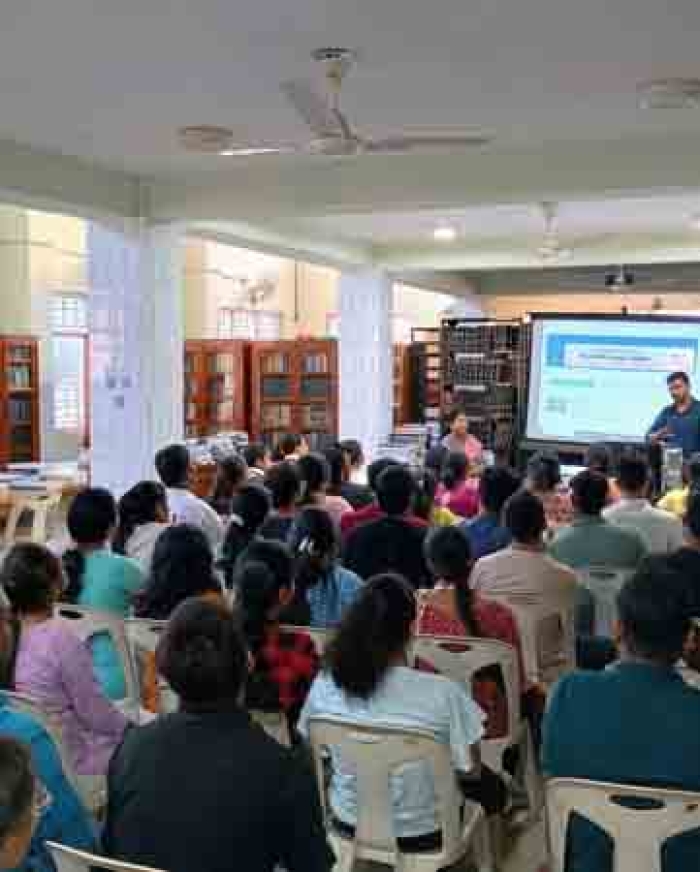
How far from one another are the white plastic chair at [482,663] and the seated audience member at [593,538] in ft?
4.15

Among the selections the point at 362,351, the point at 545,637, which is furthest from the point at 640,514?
the point at 362,351

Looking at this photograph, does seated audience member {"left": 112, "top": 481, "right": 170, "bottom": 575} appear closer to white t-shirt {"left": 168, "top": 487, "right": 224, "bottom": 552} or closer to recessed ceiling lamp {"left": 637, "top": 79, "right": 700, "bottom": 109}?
white t-shirt {"left": 168, "top": 487, "right": 224, "bottom": 552}

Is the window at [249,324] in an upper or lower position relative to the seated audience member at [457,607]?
upper

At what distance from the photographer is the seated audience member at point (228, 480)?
215 inches

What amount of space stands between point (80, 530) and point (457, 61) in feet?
8.33

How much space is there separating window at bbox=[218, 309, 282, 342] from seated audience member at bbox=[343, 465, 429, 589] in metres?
9.93

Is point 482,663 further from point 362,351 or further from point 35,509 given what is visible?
point 362,351

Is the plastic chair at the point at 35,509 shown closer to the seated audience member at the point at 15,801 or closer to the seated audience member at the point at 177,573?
the seated audience member at the point at 177,573

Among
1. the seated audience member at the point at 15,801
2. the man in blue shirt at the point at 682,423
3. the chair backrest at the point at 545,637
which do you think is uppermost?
the man in blue shirt at the point at 682,423

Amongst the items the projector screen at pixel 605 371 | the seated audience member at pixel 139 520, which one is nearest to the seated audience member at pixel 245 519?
the seated audience member at pixel 139 520

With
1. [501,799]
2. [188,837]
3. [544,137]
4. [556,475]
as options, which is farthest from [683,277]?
[188,837]

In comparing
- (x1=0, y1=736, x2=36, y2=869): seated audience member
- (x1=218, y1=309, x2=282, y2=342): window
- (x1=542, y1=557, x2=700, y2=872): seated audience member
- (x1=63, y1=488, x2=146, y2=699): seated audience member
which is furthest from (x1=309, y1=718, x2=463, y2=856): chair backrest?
(x1=218, y1=309, x2=282, y2=342): window

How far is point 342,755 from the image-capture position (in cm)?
240

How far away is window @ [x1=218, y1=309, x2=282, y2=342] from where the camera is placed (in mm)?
13945
